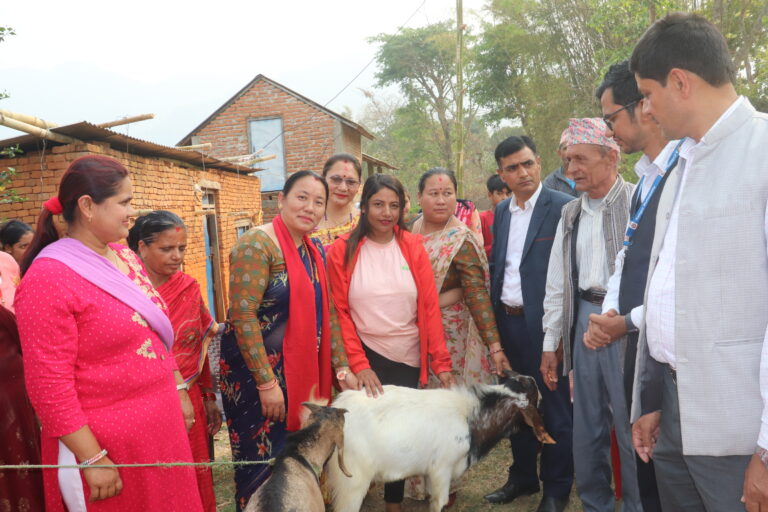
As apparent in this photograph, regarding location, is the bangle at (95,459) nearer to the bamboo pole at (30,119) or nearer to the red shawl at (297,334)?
the red shawl at (297,334)

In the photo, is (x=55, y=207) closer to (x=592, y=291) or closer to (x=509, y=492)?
(x=592, y=291)

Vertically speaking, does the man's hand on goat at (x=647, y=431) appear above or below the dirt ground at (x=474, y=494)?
above

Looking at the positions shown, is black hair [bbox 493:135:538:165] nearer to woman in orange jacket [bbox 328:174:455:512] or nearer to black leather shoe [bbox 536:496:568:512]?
woman in orange jacket [bbox 328:174:455:512]

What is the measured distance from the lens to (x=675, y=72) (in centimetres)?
157

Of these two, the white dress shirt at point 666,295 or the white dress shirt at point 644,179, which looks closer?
the white dress shirt at point 666,295

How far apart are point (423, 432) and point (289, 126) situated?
1649cm

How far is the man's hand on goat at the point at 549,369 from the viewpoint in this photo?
3.20 meters

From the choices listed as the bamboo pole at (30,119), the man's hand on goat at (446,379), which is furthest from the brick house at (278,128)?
the man's hand on goat at (446,379)

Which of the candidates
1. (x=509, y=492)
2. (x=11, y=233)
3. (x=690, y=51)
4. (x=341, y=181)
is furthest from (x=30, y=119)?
(x=690, y=51)

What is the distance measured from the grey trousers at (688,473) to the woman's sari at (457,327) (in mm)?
1739

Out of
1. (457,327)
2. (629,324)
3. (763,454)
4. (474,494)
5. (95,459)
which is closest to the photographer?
(763,454)

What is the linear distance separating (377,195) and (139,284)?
1.45 metres

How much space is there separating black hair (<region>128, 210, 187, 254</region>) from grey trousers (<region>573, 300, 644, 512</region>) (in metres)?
2.40

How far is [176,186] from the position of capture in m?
8.81
